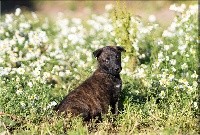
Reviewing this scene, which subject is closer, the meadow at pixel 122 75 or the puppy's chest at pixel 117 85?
the meadow at pixel 122 75

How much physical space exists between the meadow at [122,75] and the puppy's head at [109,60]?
1.62 ft

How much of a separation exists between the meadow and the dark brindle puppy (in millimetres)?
187

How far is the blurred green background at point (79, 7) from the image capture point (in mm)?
21094

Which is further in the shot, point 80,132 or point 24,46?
point 24,46

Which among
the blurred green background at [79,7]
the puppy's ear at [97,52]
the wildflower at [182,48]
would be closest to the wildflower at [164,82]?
the puppy's ear at [97,52]

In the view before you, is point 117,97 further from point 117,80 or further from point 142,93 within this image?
point 142,93

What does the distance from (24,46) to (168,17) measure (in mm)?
8290

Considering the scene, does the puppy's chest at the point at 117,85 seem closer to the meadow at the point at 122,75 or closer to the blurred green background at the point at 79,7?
the meadow at the point at 122,75

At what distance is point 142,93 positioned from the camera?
9.67m

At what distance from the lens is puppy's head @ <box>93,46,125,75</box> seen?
8656mm

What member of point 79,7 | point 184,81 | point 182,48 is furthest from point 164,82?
point 79,7

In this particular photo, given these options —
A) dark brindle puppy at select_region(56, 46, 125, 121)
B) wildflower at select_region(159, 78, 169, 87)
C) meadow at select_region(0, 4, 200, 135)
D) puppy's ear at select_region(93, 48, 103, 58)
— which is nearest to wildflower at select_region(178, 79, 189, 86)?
meadow at select_region(0, 4, 200, 135)

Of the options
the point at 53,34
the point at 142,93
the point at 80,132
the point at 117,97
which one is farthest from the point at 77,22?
the point at 80,132

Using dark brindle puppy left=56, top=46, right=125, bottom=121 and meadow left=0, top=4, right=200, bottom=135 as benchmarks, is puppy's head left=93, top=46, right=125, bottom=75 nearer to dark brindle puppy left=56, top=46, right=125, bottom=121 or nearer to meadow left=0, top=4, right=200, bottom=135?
dark brindle puppy left=56, top=46, right=125, bottom=121
